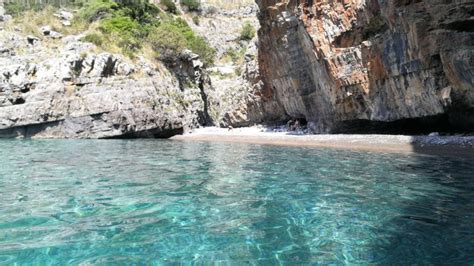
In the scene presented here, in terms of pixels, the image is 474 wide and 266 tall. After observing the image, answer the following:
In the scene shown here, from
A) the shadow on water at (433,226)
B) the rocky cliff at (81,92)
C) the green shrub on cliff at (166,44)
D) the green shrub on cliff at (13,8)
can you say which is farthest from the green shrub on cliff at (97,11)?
the shadow on water at (433,226)

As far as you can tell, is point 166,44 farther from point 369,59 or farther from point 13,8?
point 13,8

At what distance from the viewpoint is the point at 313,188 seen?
988cm

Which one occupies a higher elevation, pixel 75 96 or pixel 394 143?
pixel 75 96

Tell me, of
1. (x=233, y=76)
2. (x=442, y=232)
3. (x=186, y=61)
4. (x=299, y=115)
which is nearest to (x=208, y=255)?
(x=442, y=232)

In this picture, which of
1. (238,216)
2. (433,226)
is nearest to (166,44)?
(238,216)

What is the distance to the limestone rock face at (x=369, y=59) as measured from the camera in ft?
59.9

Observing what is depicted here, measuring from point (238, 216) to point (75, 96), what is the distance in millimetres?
29347

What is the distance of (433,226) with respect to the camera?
6.56m

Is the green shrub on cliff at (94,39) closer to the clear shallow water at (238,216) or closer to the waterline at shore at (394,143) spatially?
the waterline at shore at (394,143)

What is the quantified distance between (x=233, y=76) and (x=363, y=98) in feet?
128

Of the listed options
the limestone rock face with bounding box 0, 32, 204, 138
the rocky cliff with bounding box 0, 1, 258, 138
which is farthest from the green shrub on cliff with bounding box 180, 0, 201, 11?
the limestone rock face with bounding box 0, 32, 204, 138

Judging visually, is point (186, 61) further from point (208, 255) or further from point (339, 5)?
point (208, 255)

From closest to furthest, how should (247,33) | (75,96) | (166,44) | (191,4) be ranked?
(75,96)
(166,44)
(247,33)
(191,4)

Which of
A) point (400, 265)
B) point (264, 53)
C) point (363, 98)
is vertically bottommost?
point (400, 265)
